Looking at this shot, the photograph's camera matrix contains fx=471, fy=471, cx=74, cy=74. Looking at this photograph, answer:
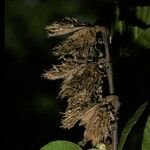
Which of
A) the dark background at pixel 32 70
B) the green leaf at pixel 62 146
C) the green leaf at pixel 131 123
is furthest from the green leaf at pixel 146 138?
the dark background at pixel 32 70

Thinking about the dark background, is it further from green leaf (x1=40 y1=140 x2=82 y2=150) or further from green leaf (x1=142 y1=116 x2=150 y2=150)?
green leaf (x1=142 y1=116 x2=150 y2=150)

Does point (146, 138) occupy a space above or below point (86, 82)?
below

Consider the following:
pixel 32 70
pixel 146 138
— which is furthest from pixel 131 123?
pixel 32 70

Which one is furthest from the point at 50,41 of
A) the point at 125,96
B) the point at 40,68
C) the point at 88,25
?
the point at 88,25

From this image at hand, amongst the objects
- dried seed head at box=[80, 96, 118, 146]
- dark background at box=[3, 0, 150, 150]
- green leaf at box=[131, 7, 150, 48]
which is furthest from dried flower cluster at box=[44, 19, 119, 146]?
dark background at box=[3, 0, 150, 150]

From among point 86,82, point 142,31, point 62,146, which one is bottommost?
point 62,146

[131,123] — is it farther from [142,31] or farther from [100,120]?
[142,31]

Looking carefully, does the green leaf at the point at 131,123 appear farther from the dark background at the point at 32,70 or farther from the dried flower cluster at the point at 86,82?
the dark background at the point at 32,70
